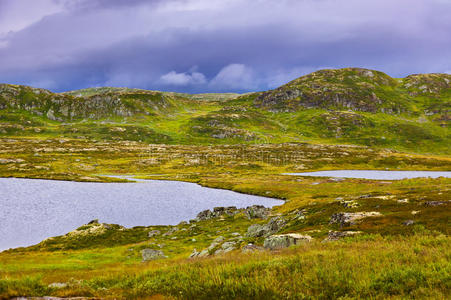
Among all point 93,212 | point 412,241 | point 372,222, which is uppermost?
point 412,241

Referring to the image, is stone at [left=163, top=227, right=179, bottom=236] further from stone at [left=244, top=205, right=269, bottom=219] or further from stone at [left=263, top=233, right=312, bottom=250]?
stone at [left=263, top=233, right=312, bottom=250]

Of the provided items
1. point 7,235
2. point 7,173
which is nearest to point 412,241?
point 7,235

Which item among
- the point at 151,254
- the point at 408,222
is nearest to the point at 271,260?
the point at 408,222

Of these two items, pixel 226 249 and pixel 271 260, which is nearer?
pixel 271 260

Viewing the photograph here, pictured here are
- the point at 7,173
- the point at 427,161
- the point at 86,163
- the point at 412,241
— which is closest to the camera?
the point at 412,241

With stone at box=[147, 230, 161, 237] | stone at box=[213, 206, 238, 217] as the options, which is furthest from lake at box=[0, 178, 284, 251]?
stone at box=[147, 230, 161, 237]

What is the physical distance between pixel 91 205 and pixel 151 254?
44.5m

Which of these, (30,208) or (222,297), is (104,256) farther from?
(30,208)

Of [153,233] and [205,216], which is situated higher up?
[153,233]

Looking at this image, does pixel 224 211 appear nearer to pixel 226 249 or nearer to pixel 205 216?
pixel 205 216

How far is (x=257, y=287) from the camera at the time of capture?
8500 millimetres

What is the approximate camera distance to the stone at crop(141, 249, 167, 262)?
Answer: 32756 mm

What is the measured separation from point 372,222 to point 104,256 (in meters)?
31.9

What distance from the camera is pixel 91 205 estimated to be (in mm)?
69875
